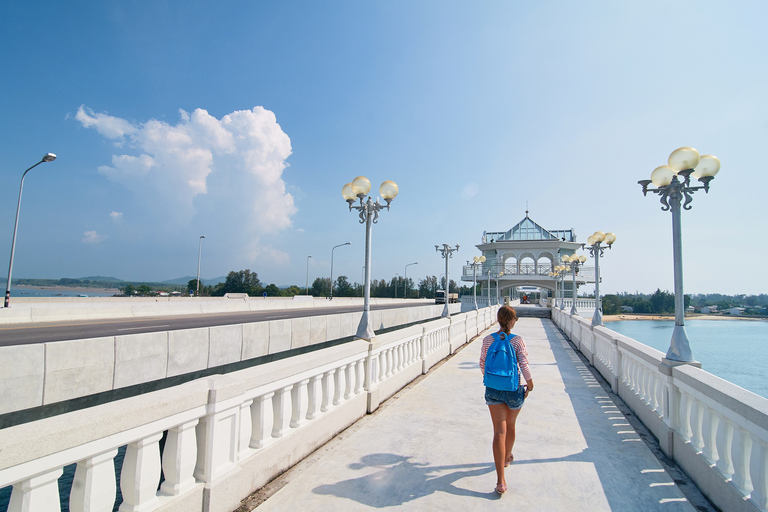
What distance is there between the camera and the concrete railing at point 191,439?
2020 mm

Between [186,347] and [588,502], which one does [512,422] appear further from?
[186,347]

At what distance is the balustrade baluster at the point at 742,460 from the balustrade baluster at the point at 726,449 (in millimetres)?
144

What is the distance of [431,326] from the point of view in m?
10.1

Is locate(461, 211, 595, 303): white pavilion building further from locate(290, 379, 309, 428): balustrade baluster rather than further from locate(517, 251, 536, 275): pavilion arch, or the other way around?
locate(290, 379, 309, 428): balustrade baluster

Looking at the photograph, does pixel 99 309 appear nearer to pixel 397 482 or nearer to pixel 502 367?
pixel 397 482

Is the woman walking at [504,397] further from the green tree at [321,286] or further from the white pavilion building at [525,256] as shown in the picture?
the green tree at [321,286]

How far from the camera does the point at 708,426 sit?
3893mm

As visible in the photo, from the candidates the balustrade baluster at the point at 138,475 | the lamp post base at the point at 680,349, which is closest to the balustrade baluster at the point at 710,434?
the lamp post base at the point at 680,349

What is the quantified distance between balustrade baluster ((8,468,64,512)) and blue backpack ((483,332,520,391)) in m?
3.22

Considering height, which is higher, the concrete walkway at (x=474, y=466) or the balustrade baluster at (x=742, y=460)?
the balustrade baluster at (x=742, y=460)

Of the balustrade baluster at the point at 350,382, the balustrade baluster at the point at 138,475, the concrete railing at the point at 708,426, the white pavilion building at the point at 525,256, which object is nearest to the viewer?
the balustrade baluster at the point at 138,475

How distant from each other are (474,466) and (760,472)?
244cm

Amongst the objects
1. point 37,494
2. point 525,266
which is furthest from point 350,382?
point 525,266

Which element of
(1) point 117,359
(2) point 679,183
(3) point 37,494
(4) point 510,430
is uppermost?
(2) point 679,183
